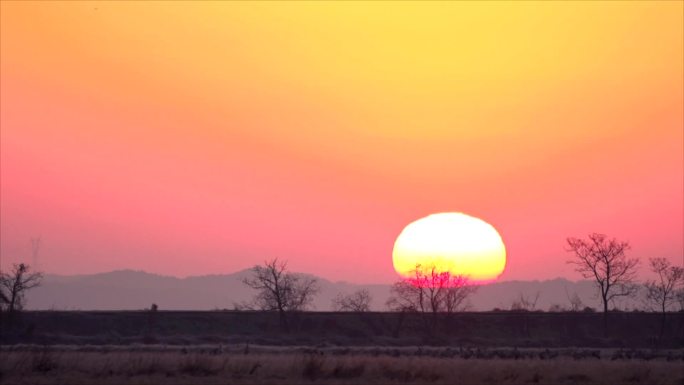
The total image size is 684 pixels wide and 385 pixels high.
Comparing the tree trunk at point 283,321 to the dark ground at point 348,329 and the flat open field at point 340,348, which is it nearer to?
the dark ground at point 348,329

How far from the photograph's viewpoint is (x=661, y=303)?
79062mm

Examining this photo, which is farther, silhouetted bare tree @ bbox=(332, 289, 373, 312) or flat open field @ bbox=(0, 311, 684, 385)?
silhouetted bare tree @ bbox=(332, 289, 373, 312)

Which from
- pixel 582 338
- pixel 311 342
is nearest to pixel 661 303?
pixel 582 338

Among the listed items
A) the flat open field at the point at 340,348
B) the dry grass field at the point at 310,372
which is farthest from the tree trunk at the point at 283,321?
the dry grass field at the point at 310,372

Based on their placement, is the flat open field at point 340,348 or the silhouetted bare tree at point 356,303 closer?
the flat open field at point 340,348

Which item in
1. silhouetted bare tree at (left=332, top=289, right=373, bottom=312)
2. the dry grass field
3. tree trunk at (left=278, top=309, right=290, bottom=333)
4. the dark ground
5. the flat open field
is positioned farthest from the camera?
silhouetted bare tree at (left=332, top=289, right=373, bottom=312)

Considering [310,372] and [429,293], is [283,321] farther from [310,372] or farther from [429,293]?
[310,372]

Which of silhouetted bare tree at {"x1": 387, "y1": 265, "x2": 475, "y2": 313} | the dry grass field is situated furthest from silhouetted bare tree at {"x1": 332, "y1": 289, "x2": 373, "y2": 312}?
the dry grass field

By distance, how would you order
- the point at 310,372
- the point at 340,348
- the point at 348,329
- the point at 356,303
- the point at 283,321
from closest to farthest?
the point at 310,372
the point at 340,348
the point at 348,329
the point at 283,321
the point at 356,303

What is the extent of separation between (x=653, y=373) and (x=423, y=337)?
3853cm

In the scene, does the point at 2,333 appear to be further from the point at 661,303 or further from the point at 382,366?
the point at 661,303

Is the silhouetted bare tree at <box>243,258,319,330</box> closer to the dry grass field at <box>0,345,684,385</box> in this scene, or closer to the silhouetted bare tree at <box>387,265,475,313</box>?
the silhouetted bare tree at <box>387,265,475,313</box>

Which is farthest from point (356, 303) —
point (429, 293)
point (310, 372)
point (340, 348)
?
point (310, 372)

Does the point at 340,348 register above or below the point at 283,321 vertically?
below
